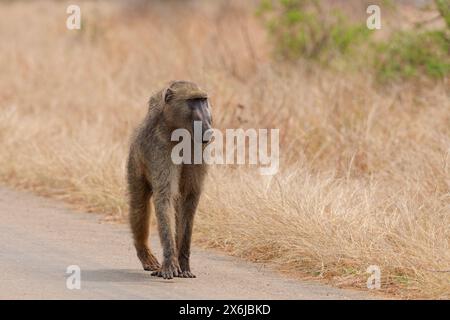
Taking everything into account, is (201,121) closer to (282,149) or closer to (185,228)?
(185,228)

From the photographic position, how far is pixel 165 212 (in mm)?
6930

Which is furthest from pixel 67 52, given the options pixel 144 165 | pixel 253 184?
pixel 144 165

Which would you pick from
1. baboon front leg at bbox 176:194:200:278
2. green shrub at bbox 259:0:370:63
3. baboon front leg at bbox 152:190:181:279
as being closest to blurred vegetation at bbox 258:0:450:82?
green shrub at bbox 259:0:370:63

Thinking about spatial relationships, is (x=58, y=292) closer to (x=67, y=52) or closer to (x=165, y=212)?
(x=165, y=212)

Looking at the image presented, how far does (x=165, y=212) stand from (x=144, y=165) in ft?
1.46

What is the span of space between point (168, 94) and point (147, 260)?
1.18 m

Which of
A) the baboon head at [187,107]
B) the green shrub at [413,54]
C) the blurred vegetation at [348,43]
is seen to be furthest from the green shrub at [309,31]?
the baboon head at [187,107]

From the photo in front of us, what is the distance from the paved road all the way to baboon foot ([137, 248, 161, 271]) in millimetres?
64

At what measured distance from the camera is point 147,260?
7.39 metres

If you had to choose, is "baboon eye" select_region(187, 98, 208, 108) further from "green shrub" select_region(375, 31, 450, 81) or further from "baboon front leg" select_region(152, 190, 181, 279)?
"green shrub" select_region(375, 31, 450, 81)

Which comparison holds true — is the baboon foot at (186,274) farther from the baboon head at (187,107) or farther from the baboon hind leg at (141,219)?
the baboon head at (187,107)
